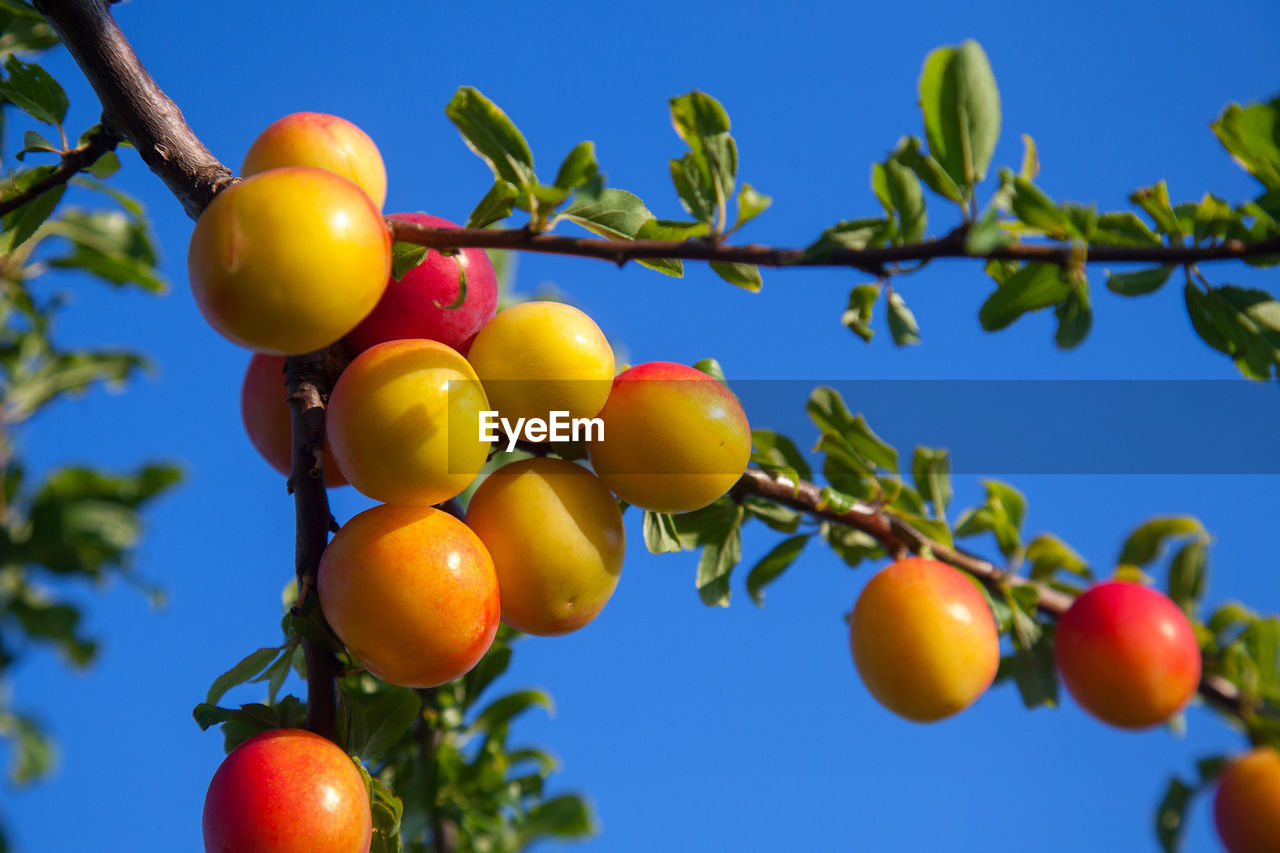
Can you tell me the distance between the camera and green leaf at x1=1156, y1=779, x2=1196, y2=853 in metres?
1.40

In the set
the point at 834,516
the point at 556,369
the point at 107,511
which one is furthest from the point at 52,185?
the point at 107,511

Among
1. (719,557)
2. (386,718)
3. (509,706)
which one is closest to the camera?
(386,718)

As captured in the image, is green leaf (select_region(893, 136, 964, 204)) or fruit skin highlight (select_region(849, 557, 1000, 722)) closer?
green leaf (select_region(893, 136, 964, 204))

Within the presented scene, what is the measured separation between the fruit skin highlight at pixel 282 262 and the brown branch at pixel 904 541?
1.73 feet

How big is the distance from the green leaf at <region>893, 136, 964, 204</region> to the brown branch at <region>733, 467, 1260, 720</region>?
387 millimetres

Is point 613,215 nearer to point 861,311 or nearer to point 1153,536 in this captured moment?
point 861,311

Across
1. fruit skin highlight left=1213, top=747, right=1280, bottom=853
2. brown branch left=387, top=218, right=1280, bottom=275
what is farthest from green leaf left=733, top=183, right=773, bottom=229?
fruit skin highlight left=1213, top=747, right=1280, bottom=853

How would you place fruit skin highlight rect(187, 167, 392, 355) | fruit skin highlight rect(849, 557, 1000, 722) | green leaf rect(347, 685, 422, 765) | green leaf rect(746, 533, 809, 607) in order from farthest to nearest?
green leaf rect(746, 533, 809, 607)
fruit skin highlight rect(849, 557, 1000, 722)
green leaf rect(347, 685, 422, 765)
fruit skin highlight rect(187, 167, 392, 355)

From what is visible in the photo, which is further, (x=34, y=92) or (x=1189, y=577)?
(x=1189, y=577)

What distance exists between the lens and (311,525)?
31.0 inches

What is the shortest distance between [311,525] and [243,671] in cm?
17

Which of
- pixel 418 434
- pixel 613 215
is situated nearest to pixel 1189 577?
pixel 613 215

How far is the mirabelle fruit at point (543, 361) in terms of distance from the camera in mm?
775

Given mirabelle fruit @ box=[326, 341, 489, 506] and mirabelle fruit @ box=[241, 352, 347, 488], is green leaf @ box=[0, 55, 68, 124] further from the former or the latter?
mirabelle fruit @ box=[326, 341, 489, 506]
